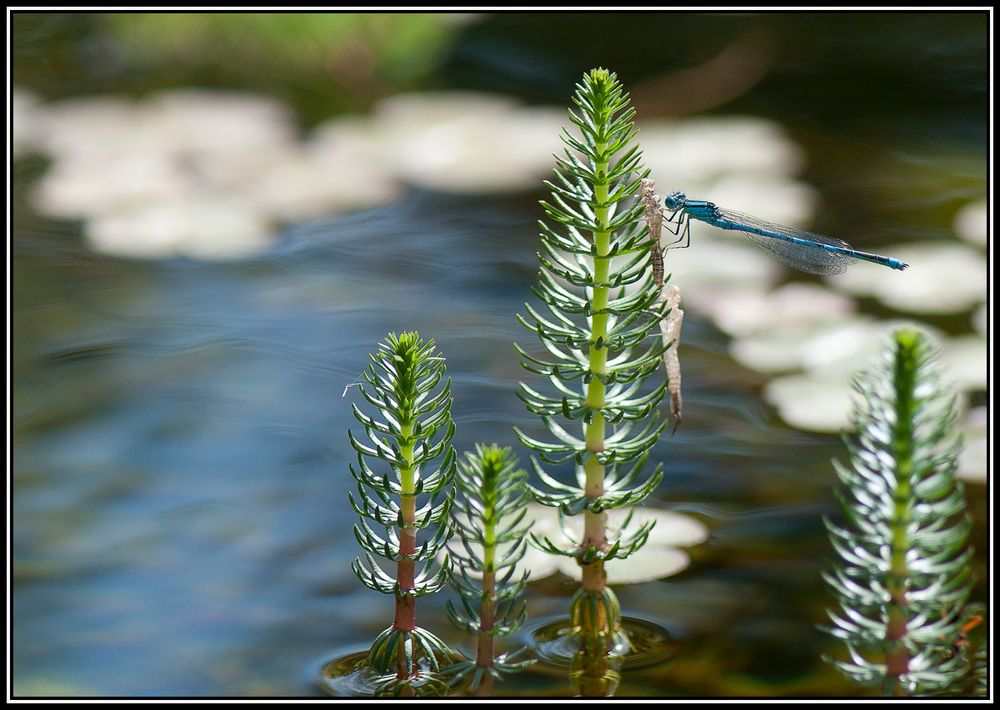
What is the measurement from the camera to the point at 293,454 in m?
2.71

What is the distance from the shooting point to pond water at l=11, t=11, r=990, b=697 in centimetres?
203

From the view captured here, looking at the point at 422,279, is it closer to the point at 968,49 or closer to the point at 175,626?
the point at 175,626

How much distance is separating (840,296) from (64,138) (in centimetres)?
325

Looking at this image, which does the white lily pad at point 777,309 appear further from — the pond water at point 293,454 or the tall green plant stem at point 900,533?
the tall green plant stem at point 900,533

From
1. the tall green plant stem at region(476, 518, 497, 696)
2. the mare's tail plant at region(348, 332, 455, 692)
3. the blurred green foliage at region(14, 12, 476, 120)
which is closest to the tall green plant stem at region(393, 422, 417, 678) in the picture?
the mare's tail plant at region(348, 332, 455, 692)

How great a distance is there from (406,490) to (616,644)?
0.57 m

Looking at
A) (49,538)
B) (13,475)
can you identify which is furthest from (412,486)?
(13,475)

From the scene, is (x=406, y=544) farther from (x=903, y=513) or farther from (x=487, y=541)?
(x=903, y=513)

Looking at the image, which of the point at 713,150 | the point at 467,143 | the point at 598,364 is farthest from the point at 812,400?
the point at 467,143

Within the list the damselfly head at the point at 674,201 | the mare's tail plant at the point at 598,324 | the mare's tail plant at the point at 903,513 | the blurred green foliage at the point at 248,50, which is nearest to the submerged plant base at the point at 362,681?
the mare's tail plant at the point at 598,324

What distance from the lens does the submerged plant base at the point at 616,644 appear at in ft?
6.29

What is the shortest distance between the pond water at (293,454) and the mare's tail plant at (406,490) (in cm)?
21

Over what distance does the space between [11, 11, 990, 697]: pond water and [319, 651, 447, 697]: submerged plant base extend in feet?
0.12

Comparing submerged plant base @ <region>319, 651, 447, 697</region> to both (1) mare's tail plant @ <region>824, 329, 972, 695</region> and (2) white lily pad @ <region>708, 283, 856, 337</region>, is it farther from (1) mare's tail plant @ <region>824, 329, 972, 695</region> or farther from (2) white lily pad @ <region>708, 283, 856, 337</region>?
(2) white lily pad @ <region>708, 283, 856, 337</region>
